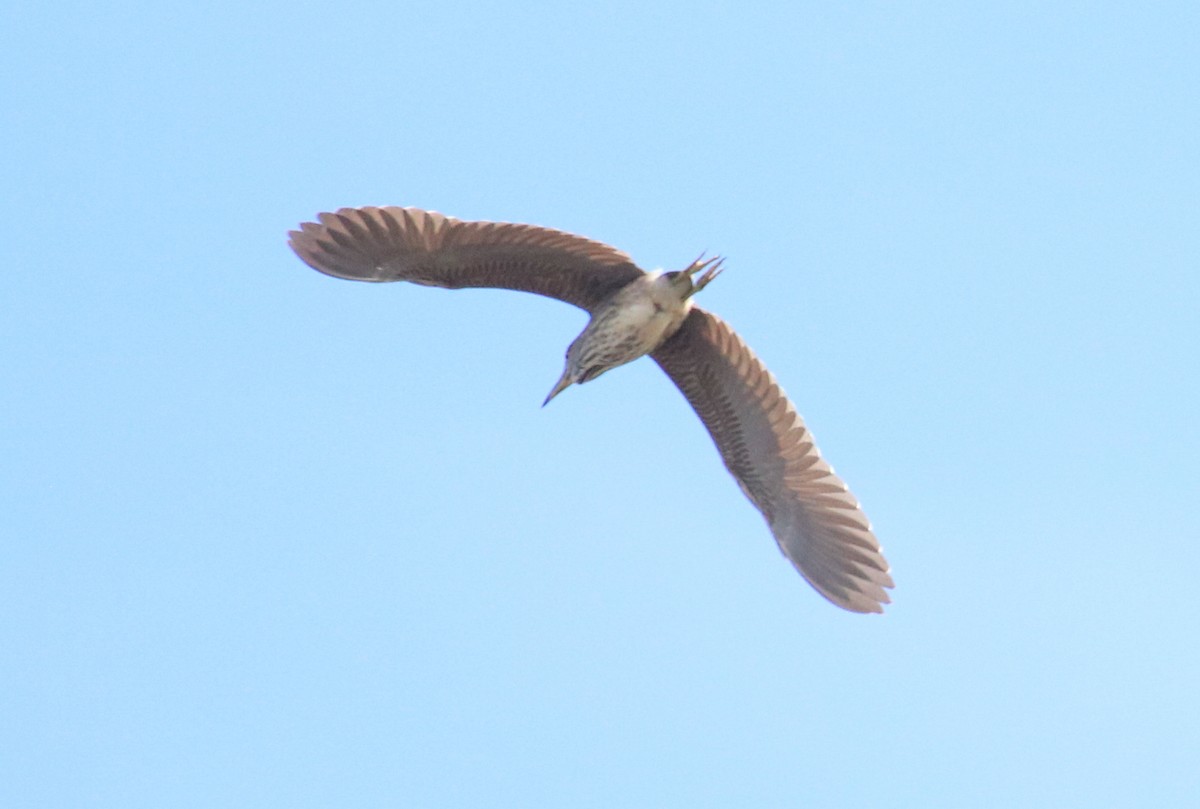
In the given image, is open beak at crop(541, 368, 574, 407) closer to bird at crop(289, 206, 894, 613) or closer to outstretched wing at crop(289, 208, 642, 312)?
bird at crop(289, 206, 894, 613)

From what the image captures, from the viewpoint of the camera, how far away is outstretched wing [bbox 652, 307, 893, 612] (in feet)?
48.2

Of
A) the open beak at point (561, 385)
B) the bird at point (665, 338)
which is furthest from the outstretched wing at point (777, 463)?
the open beak at point (561, 385)

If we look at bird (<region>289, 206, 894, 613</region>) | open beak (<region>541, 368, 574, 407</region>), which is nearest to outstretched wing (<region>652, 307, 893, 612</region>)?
bird (<region>289, 206, 894, 613</region>)

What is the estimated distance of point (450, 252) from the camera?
1411 cm

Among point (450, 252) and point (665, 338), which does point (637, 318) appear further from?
point (450, 252)

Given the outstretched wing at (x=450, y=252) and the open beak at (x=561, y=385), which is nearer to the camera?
the outstretched wing at (x=450, y=252)

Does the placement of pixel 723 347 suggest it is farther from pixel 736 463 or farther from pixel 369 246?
pixel 369 246

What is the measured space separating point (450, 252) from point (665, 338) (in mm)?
1626

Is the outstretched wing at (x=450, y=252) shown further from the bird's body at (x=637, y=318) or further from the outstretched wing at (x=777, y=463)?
the outstretched wing at (x=777, y=463)

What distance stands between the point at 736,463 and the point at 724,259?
171 cm

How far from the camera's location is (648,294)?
46.9ft

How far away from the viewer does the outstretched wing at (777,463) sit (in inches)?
579

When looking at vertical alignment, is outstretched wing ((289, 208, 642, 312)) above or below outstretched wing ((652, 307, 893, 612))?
above

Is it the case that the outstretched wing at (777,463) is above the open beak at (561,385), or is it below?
below
